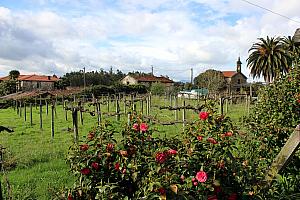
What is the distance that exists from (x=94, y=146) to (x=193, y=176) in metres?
0.85

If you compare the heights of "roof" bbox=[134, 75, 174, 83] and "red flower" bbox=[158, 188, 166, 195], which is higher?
"roof" bbox=[134, 75, 174, 83]

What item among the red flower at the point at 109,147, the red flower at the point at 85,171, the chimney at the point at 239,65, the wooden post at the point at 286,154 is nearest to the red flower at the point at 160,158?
the red flower at the point at 109,147

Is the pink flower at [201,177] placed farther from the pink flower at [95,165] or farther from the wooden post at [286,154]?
the wooden post at [286,154]

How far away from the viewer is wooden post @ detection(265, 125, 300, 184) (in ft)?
8.41

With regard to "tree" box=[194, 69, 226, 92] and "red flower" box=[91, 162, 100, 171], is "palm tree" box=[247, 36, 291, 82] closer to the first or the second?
"tree" box=[194, 69, 226, 92]

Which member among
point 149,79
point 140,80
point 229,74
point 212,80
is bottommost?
point 212,80

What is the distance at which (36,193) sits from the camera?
16.3 feet

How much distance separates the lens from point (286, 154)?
8.71ft

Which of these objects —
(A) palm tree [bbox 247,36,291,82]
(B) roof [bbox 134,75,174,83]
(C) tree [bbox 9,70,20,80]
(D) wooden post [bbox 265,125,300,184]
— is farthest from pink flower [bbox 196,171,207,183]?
(B) roof [bbox 134,75,174,83]

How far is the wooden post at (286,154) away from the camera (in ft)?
8.41

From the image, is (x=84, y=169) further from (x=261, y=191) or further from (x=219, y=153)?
(x=261, y=191)

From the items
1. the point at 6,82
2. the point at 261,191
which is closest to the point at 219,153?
the point at 261,191

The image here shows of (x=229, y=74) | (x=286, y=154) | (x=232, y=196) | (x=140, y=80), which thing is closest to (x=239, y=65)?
(x=229, y=74)

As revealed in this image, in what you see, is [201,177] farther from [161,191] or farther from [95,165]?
[95,165]
